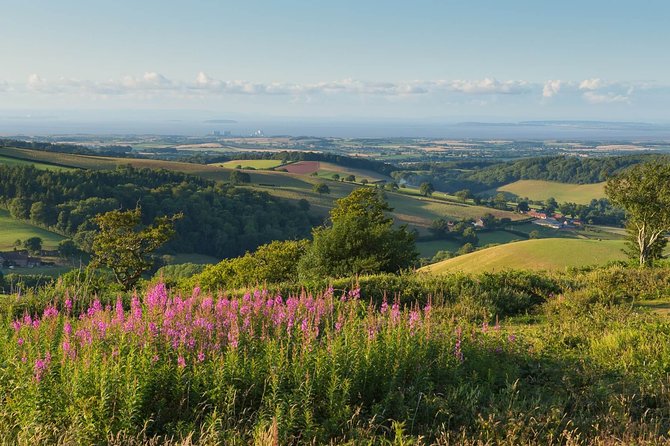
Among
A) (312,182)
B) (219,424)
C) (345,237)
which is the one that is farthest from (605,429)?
(312,182)

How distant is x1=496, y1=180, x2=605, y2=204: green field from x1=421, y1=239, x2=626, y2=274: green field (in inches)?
4446

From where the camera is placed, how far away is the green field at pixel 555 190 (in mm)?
162750

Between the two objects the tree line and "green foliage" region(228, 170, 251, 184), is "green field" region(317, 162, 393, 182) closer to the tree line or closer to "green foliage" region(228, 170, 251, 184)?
"green foliage" region(228, 170, 251, 184)

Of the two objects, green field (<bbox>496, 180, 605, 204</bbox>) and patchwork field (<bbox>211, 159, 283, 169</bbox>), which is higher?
patchwork field (<bbox>211, 159, 283, 169</bbox>)

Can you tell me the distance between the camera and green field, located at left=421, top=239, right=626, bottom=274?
46.8 meters

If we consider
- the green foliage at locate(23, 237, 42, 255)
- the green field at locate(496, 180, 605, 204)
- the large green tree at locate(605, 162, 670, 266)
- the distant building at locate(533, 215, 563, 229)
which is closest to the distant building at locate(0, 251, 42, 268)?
the green foliage at locate(23, 237, 42, 255)

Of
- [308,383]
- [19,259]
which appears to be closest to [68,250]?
[19,259]

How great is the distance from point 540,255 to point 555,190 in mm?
142900

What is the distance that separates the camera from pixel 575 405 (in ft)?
19.8

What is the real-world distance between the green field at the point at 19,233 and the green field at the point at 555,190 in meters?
137

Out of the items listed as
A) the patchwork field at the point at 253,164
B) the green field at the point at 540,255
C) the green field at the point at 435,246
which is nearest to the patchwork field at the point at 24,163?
the patchwork field at the point at 253,164

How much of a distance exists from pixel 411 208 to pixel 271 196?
31.9 m

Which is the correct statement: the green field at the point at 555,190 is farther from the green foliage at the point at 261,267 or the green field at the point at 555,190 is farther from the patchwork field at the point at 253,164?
the green foliage at the point at 261,267

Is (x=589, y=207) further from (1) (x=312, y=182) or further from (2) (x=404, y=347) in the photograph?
(2) (x=404, y=347)
